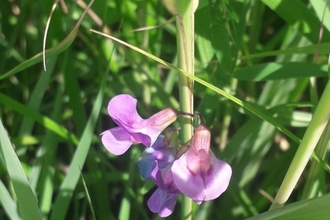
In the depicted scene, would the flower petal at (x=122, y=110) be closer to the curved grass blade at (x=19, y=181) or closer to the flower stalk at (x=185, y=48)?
the flower stalk at (x=185, y=48)

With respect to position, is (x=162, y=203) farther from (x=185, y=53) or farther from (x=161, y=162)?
(x=185, y=53)

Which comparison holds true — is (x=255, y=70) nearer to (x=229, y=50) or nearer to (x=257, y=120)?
(x=229, y=50)

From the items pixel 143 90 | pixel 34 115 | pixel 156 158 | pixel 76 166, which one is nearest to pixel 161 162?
pixel 156 158

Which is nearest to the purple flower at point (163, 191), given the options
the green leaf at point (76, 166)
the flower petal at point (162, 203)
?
the flower petal at point (162, 203)

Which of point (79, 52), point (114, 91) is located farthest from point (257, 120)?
point (79, 52)

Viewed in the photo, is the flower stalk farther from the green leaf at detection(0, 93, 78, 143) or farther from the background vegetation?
the green leaf at detection(0, 93, 78, 143)
